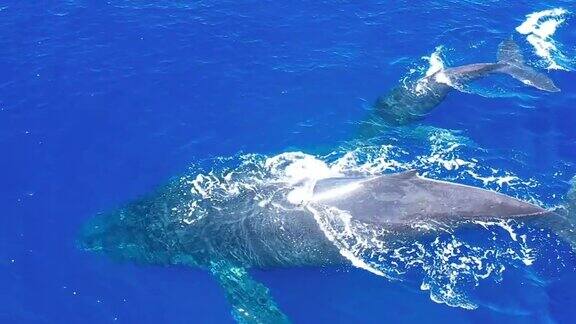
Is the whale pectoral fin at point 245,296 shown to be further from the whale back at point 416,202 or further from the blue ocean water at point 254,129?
the whale back at point 416,202

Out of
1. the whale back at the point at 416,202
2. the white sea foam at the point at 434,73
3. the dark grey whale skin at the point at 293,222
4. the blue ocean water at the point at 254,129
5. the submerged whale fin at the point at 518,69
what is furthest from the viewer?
the submerged whale fin at the point at 518,69

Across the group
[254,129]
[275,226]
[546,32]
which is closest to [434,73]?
[546,32]

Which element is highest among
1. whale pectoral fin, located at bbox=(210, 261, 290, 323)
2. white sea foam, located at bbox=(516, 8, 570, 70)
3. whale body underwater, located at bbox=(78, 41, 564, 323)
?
white sea foam, located at bbox=(516, 8, 570, 70)

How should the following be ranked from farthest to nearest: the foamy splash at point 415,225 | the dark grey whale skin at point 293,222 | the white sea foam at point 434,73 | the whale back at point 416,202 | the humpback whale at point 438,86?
the white sea foam at point 434,73
the humpback whale at point 438,86
the foamy splash at point 415,225
the dark grey whale skin at point 293,222
the whale back at point 416,202

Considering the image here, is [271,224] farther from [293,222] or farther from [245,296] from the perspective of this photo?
[245,296]

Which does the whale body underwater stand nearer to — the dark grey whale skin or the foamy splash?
the dark grey whale skin

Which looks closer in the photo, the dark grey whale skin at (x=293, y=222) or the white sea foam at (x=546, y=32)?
the dark grey whale skin at (x=293, y=222)

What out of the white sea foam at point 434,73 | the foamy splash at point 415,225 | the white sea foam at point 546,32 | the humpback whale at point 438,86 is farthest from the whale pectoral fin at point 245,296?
the white sea foam at point 546,32

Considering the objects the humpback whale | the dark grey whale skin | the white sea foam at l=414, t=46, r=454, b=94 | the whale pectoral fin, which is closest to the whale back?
the dark grey whale skin
